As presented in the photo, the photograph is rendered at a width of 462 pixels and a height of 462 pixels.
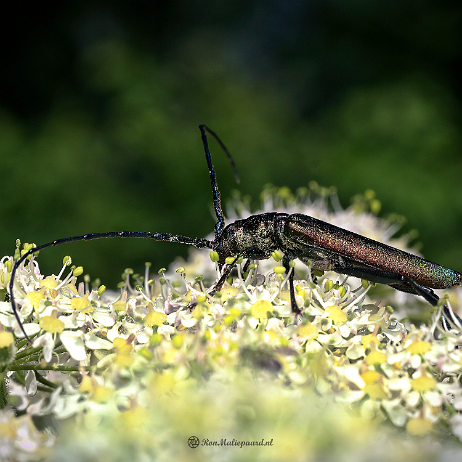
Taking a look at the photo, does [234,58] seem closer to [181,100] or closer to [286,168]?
[181,100]

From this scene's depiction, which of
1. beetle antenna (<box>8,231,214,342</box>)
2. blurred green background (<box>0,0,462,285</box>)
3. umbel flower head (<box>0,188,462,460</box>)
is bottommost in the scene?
umbel flower head (<box>0,188,462,460</box>)

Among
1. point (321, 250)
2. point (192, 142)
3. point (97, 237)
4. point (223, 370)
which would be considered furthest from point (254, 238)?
point (192, 142)

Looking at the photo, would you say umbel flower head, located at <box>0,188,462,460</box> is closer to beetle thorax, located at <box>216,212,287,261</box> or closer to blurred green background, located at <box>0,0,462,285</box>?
beetle thorax, located at <box>216,212,287,261</box>

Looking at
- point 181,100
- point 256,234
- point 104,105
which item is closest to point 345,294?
point 256,234

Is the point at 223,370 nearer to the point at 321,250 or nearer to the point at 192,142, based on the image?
the point at 321,250

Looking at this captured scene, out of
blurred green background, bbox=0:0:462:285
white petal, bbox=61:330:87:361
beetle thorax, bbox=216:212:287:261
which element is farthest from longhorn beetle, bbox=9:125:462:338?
blurred green background, bbox=0:0:462:285

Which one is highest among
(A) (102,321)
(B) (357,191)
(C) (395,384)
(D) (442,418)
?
(B) (357,191)

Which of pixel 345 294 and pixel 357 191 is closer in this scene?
pixel 345 294
